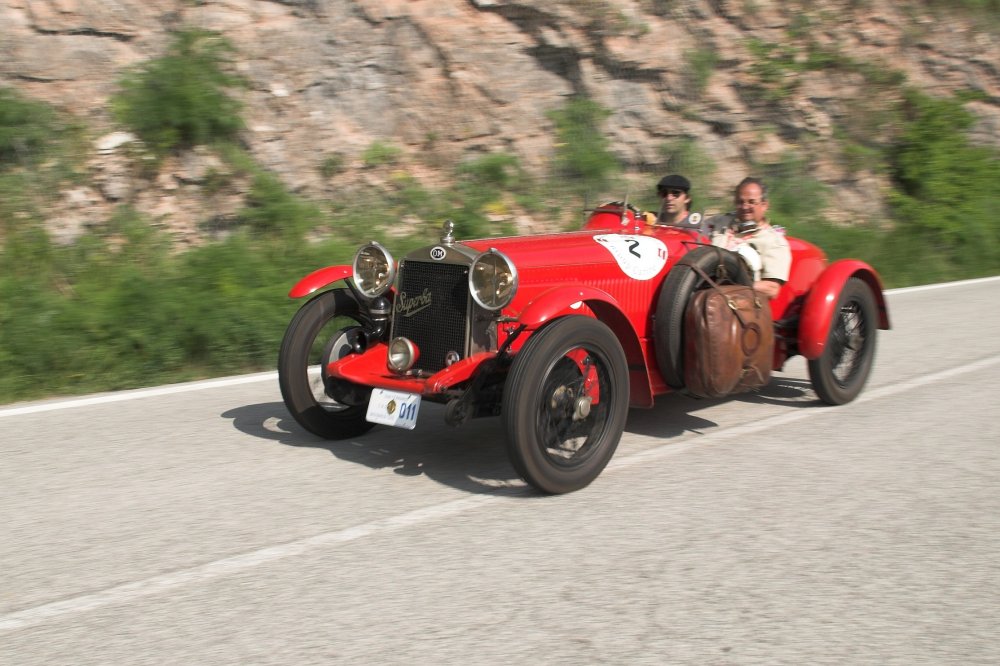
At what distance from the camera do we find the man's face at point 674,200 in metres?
6.53

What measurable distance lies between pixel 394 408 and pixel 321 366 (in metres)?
0.72

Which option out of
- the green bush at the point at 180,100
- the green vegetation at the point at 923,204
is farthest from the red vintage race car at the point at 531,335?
the green vegetation at the point at 923,204

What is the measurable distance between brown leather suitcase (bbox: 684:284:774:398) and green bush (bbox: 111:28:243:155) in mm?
6663

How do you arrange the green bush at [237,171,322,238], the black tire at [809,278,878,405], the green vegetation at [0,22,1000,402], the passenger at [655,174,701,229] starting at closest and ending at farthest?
the black tire at [809,278,878,405]
the passenger at [655,174,701,229]
the green vegetation at [0,22,1000,402]
the green bush at [237,171,322,238]

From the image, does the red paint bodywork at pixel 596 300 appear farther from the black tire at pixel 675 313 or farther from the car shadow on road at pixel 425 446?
the car shadow on road at pixel 425 446

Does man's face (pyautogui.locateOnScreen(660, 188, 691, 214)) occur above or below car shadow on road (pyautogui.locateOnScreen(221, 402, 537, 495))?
above

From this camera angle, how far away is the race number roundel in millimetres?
5332

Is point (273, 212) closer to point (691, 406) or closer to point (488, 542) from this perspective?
point (691, 406)

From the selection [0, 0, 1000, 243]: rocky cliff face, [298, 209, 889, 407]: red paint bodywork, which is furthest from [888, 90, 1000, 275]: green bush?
[298, 209, 889, 407]: red paint bodywork

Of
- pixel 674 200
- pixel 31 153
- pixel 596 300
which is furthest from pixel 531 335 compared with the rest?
pixel 31 153

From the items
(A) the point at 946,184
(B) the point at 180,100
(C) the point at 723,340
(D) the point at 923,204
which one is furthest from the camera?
(A) the point at 946,184

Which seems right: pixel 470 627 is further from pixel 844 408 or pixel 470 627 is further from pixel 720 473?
pixel 844 408

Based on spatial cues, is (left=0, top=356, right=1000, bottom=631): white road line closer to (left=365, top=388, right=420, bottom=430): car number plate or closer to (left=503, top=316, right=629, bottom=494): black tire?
(left=503, top=316, right=629, bottom=494): black tire

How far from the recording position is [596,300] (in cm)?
493
